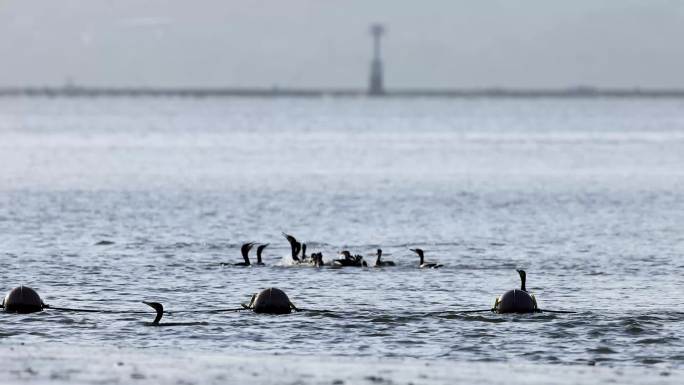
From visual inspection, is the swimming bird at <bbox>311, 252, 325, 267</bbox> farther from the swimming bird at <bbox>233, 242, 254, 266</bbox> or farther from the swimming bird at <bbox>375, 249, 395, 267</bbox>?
the swimming bird at <bbox>233, 242, 254, 266</bbox>

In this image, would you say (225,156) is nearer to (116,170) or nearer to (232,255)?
(116,170)

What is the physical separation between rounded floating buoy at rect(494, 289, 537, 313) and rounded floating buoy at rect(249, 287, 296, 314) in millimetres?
4278

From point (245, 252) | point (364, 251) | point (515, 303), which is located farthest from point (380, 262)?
point (515, 303)

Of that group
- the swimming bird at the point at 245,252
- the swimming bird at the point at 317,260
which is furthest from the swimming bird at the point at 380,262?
the swimming bird at the point at 245,252

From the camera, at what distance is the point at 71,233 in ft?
172

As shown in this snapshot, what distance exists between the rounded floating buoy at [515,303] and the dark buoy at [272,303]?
14.0ft

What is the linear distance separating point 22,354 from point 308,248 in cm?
2395

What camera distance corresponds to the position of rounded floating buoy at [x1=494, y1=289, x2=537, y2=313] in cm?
3097

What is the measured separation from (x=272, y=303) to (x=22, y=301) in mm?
5021

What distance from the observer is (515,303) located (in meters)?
31.0

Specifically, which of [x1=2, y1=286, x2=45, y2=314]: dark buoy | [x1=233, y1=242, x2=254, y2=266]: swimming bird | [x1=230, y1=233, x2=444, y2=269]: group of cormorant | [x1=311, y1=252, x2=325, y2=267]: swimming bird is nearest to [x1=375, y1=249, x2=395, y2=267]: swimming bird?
[x1=230, y1=233, x2=444, y2=269]: group of cormorant

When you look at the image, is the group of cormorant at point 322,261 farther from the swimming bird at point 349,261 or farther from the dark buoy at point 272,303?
the dark buoy at point 272,303

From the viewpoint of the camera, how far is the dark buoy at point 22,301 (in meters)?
30.8

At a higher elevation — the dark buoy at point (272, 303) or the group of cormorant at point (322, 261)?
the group of cormorant at point (322, 261)
